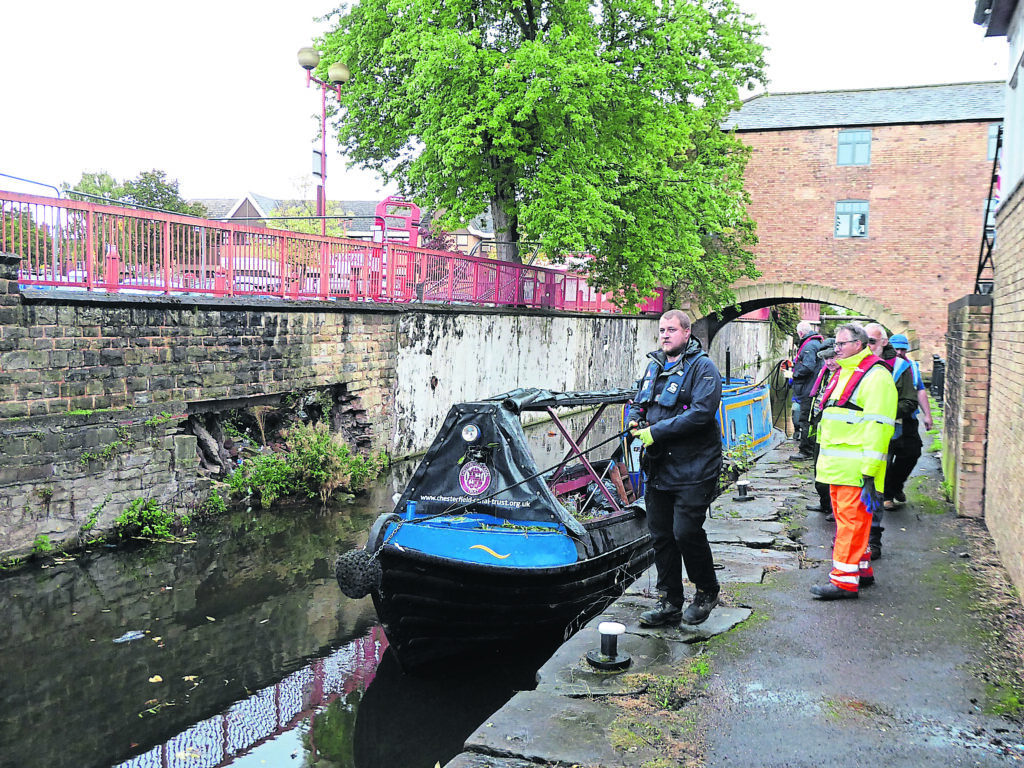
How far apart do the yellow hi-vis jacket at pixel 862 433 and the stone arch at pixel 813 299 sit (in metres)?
21.7

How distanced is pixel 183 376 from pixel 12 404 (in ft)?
7.30

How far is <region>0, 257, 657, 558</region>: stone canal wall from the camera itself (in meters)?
8.48

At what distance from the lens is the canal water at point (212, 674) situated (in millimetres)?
5289

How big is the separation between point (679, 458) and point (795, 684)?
144 cm

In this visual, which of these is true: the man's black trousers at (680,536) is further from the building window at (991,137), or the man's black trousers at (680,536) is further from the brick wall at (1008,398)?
the building window at (991,137)

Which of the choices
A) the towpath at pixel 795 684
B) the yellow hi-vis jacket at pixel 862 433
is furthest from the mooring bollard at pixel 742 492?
the yellow hi-vis jacket at pixel 862 433

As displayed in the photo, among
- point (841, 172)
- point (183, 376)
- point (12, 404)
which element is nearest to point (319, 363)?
point (183, 376)

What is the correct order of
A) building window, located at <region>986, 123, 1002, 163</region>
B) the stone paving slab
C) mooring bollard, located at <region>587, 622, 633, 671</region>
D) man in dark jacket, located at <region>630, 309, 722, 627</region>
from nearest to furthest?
mooring bollard, located at <region>587, 622, 633, 671</region> < man in dark jacket, located at <region>630, 309, 722, 627</region> < the stone paving slab < building window, located at <region>986, 123, 1002, 163</region>

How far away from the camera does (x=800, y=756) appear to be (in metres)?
3.57

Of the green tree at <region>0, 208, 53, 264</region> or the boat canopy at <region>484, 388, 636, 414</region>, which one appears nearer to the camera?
the boat canopy at <region>484, 388, 636, 414</region>

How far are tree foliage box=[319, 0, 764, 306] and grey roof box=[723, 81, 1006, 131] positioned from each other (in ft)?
17.9

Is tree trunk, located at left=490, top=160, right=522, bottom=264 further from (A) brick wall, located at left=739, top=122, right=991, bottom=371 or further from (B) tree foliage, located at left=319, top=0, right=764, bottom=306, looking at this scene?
(A) brick wall, located at left=739, top=122, right=991, bottom=371

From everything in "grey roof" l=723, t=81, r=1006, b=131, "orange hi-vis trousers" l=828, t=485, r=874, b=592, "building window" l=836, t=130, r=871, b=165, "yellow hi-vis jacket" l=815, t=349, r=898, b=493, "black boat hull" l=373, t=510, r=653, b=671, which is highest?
"grey roof" l=723, t=81, r=1006, b=131

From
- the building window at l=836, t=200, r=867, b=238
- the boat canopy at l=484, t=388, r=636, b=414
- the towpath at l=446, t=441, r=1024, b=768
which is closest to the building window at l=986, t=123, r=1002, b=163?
the building window at l=836, t=200, r=867, b=238
